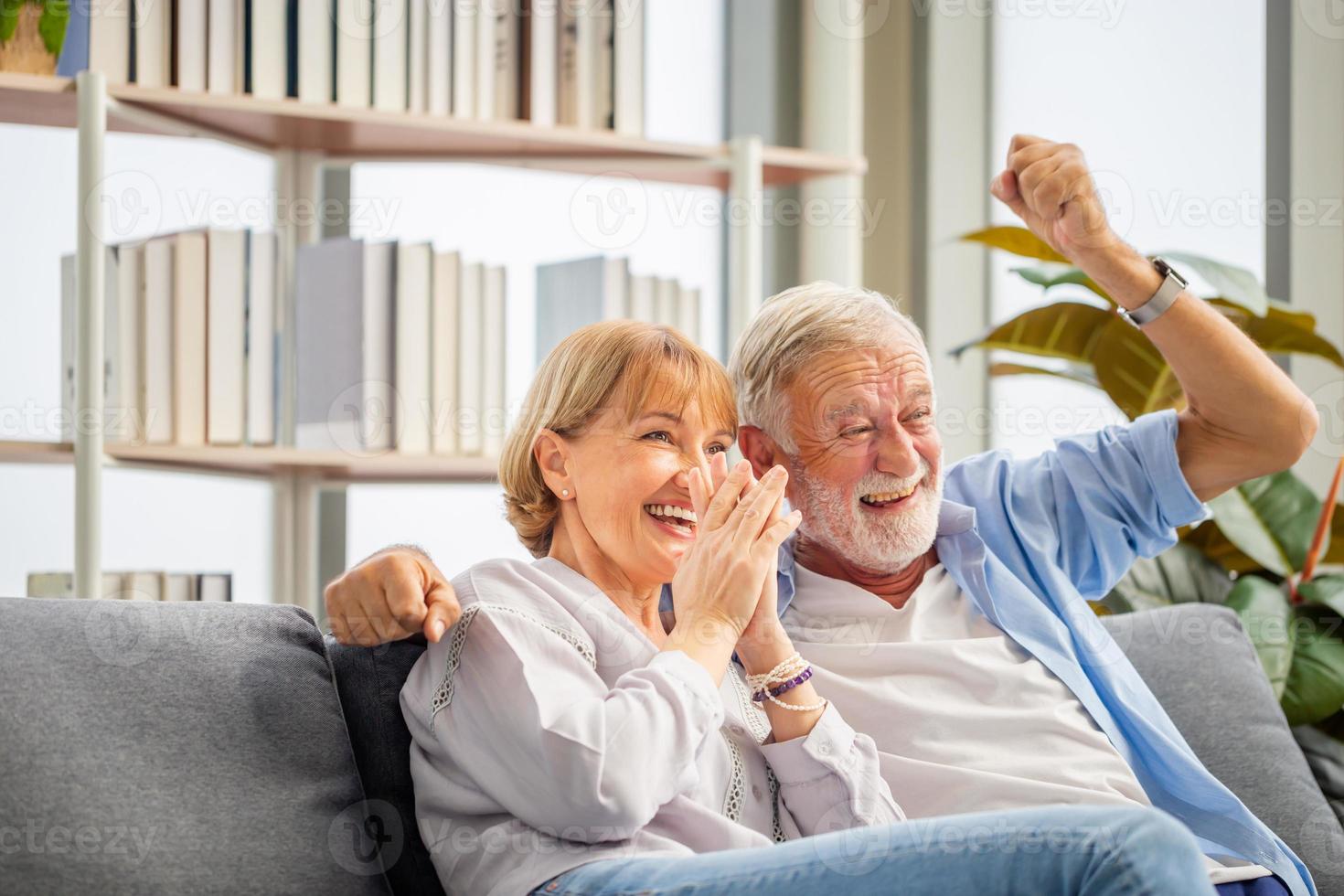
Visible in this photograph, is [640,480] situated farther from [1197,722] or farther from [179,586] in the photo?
[179,586]

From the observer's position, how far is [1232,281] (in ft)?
7.02

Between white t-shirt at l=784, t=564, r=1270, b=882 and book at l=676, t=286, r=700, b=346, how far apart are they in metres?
1.12

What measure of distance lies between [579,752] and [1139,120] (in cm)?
244

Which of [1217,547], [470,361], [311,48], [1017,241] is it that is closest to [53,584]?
[470,361]

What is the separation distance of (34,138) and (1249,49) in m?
2.54

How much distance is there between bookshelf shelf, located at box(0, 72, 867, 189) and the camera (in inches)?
89.3

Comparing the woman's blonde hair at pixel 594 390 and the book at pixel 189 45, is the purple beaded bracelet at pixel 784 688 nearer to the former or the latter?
the woman's blonde hair at pixel 594 390

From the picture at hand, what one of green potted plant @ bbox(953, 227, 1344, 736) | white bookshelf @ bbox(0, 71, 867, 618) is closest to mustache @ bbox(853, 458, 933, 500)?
green potted plant @ bbox(953, 227, 1344, 736)

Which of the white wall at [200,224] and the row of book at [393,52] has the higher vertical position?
the row of book at [393,52]

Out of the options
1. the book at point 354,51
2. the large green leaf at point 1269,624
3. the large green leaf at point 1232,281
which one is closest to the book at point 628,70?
the book at point 354,51

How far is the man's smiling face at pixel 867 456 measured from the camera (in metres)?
1.62

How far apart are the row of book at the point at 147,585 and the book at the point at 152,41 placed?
0.87m

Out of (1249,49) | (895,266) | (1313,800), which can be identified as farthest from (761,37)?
(1313,800)

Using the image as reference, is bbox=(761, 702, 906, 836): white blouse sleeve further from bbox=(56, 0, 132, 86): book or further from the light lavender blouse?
bbox=(56, 0, 132, 86): book
